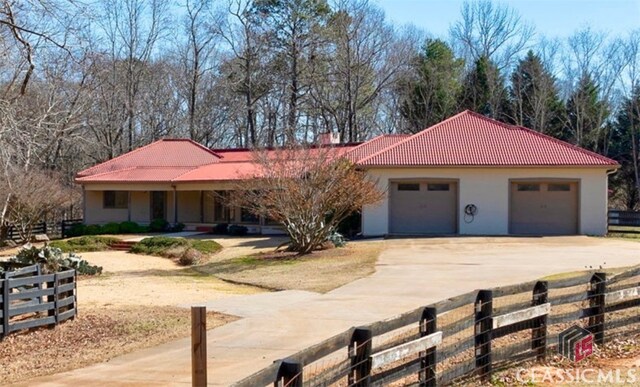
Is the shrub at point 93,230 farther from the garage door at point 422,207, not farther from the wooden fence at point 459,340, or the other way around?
the wooden fence at point 459,340

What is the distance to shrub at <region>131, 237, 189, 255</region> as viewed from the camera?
3019cm

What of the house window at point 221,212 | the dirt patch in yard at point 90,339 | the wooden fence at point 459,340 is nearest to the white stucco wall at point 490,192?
the house window at point 221,212

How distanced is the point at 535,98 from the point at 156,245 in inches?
1299

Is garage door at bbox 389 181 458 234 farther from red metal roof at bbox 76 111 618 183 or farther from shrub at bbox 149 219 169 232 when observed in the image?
shrub at bbox 149 219 169 232

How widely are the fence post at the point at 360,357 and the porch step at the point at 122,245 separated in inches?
1070

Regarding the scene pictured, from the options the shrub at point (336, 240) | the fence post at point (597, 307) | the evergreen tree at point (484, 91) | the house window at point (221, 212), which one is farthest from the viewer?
the evergreen tree at point (484, 91)

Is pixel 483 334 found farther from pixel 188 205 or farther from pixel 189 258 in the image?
pixel 188 205

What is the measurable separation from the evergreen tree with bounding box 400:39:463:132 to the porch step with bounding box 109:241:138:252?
27.0 m

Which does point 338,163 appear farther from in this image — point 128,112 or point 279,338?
point 128,112

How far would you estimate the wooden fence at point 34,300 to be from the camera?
502 inches

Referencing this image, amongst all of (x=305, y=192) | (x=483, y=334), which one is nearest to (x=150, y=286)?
(x=305, y=192)

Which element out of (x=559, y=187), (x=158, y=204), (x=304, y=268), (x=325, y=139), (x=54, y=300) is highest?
(x=325, y=139)

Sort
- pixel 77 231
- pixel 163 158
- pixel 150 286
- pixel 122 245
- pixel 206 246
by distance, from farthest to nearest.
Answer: pixel 163 158 < pixel 77 231 < pixel 122 245 < pixel 206 246 < pixel 150 286

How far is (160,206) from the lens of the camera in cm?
4081
